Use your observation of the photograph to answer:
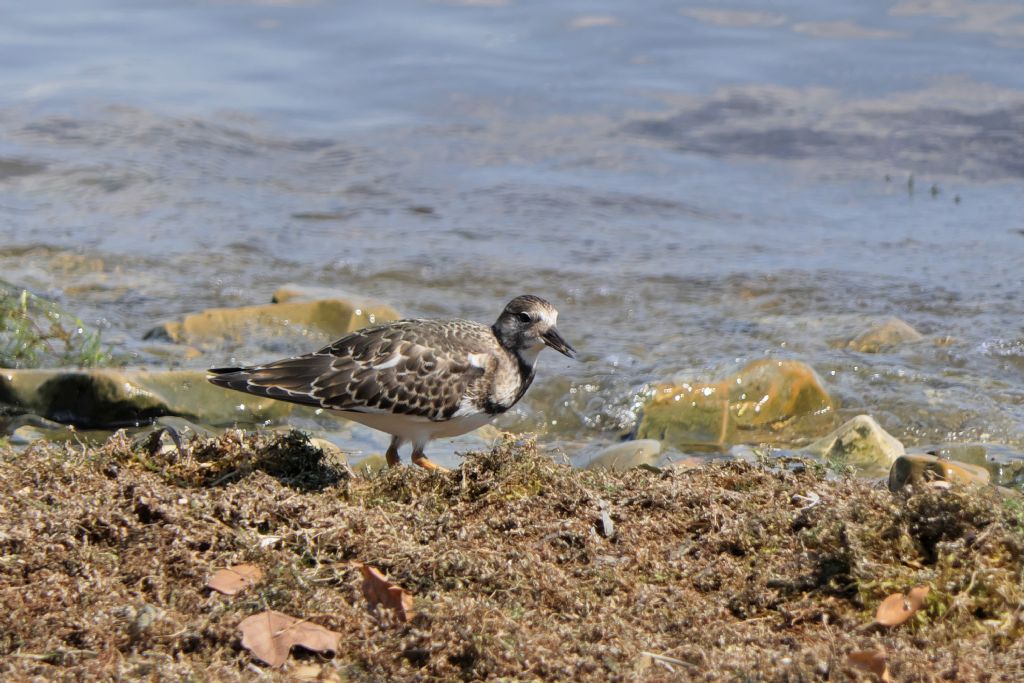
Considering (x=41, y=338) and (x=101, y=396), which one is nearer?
(x=101, y=396)

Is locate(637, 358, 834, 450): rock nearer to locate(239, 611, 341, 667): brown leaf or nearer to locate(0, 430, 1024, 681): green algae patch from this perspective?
locate(0, 430, 1024, 681): green algae patch

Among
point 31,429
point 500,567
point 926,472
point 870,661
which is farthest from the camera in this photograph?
point 31,429

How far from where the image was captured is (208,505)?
14.3 ft

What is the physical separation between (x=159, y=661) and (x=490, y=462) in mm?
1763

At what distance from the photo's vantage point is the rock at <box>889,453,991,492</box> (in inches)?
199

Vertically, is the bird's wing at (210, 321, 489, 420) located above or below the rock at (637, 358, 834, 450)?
above

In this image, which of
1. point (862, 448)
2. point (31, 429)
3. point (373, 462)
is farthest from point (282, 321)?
point (862, 448)

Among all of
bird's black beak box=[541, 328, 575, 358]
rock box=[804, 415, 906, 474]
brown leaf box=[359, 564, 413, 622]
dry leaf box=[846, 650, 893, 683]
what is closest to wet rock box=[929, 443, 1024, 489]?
rock box=[804, 415, 906, 474]

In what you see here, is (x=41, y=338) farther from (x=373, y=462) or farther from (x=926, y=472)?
(x=926, y=472)

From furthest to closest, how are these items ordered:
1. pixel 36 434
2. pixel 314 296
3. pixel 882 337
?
pixel 314 296 → pixel 882 337 → pixel 36 434

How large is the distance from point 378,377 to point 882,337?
469 cm

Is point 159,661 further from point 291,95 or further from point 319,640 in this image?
point 291,95

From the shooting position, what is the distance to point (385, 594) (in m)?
3.88

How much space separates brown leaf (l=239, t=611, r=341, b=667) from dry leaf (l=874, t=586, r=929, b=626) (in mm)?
1589
